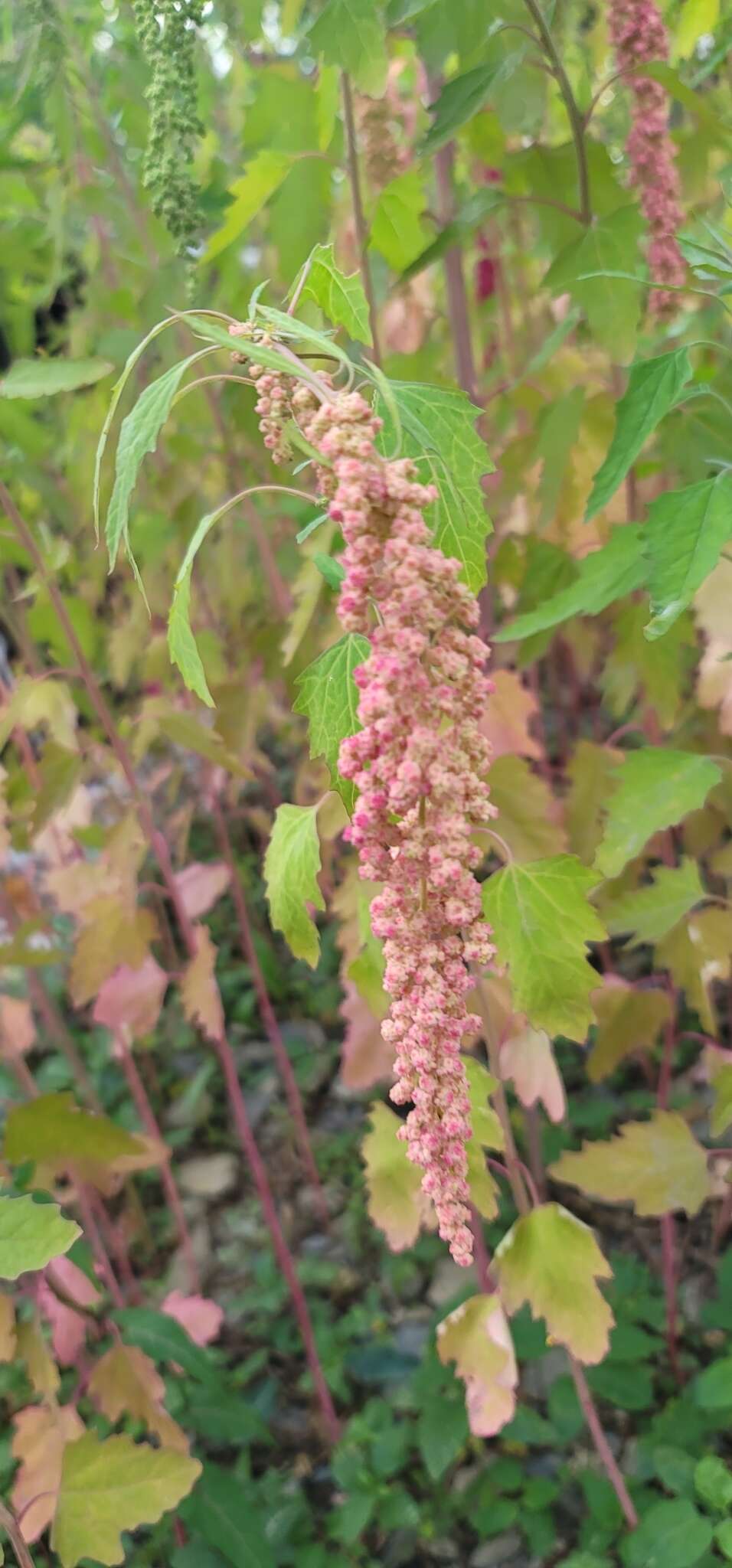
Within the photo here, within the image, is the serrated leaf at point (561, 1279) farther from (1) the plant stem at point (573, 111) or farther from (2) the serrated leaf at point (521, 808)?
(1) the plant stem at point (573, 111)

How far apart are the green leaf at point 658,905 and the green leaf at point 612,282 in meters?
0.50

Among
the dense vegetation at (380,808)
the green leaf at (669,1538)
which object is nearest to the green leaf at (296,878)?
the dense vegetation at (380,808)

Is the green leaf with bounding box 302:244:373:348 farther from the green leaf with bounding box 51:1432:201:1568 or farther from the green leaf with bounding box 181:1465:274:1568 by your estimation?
the green leaf with bounding box 181:1465:274:1568

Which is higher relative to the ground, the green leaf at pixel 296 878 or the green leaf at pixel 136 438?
the green leaf at pixel 136 438

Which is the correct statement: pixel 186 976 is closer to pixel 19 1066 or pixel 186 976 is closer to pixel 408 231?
pixel 19 1066

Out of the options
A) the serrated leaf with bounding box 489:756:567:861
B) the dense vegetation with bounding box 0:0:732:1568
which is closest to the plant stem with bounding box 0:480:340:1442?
the dense vegetation with bounding box 0:0:732:1568

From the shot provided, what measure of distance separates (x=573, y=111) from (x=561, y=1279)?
1.02 m

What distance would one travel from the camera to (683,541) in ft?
2.49

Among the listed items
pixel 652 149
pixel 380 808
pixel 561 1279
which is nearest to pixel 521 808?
pixel 561 1279

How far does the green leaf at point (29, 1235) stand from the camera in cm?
75

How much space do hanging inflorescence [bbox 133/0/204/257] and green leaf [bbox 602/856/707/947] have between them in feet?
2.43

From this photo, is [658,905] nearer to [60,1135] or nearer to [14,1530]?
[60,1135]

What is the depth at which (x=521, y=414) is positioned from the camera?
76.7 inches

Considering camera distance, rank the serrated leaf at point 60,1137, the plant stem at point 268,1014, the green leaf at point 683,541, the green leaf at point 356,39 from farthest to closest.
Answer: the plant stem at point 268,1014, the serrated leaf at point 60,1137, the green leaf at point 356,39, the green leaf at point 683,541
